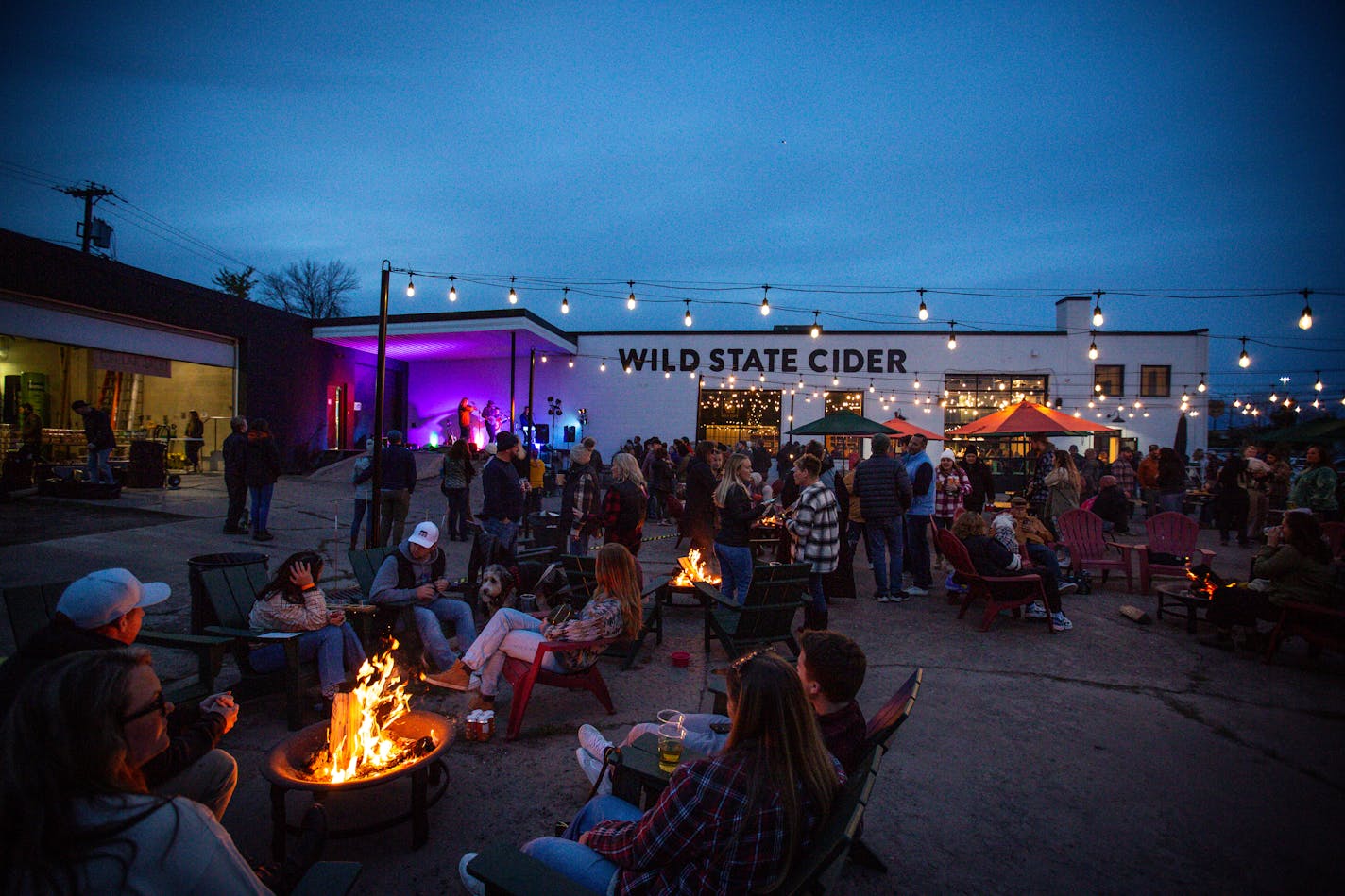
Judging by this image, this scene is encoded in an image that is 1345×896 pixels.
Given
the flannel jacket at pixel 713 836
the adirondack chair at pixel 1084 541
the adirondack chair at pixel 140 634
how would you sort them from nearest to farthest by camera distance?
the flannel jacket at pixel 713 836 < the adirondack chair at pixel 140 634 < the adirondack chair at pixel 1084 541

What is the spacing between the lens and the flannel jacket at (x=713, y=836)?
1.77m

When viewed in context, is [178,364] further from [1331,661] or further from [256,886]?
[1331,661]

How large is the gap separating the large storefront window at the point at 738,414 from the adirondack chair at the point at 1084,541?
55.2 ft

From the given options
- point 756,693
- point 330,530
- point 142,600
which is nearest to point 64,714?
point 756,693

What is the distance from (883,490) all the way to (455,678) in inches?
200

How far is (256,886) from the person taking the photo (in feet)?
4.85

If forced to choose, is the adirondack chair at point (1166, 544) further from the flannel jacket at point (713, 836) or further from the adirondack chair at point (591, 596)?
the flannel jacket at point (713, 836)

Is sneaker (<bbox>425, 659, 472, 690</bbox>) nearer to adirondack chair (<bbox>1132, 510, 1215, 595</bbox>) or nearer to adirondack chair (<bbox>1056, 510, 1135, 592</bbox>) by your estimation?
adirondack chair (<bbox>1056, 510, 1135, 592</bbox>)

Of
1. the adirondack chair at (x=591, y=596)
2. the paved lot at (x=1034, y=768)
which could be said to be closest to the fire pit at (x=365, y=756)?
the paved lot at (x=1034, y=768)

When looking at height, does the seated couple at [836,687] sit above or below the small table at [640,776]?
above

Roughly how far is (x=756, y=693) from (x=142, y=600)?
116 inches

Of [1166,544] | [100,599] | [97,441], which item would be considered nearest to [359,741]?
[100,599]

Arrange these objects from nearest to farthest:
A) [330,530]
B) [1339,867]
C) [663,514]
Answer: [1339,867], [330,530], [663,514]

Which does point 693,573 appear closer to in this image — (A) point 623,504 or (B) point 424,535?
(A) point 623,504
